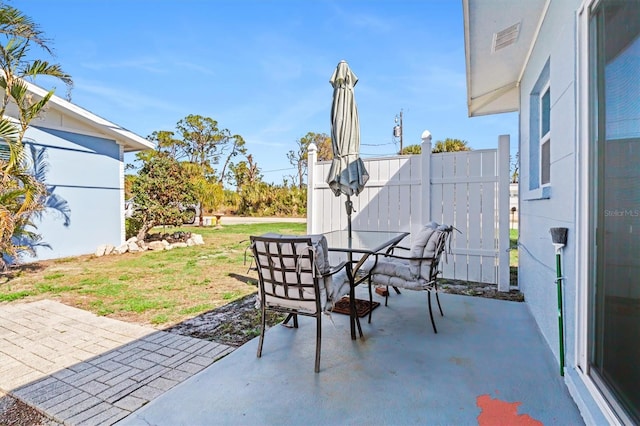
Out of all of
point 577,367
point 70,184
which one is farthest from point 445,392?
Answer: point 70,184

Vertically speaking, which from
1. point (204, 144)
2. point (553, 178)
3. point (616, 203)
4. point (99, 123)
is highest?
point (204, 144)

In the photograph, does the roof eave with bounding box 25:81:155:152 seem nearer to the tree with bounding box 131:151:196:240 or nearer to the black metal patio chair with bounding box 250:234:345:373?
the tree with bounding box 131:151:196:240

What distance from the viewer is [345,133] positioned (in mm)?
4145

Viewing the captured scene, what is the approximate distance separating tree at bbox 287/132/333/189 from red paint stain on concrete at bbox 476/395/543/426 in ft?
92.7

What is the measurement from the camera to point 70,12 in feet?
24.1

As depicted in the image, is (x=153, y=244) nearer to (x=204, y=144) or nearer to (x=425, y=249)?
(x=425, y=249)

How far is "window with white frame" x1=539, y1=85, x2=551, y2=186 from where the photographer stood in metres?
3.38

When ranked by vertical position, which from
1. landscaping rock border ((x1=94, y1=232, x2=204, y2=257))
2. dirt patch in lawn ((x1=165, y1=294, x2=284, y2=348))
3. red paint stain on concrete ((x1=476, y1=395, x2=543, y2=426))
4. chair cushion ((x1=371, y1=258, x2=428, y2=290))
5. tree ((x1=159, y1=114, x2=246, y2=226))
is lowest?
dirt patch in lawn ((x1=165, y1=294, x2=284, y2=348))

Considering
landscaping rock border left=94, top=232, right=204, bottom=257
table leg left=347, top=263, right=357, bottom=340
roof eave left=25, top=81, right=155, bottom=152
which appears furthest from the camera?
landscaping rock border left=94, top=232, right=204, bottom=257

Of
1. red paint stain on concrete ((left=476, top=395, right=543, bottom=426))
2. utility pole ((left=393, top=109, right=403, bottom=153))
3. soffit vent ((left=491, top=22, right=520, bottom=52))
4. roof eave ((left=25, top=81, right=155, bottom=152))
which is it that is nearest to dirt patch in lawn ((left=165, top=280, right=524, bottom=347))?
red paint stain on concrete ((left=476, top=395, right=543, bottom=426))

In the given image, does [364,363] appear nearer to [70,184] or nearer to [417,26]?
[417,26]

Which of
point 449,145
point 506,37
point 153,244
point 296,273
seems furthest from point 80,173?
point 449,145

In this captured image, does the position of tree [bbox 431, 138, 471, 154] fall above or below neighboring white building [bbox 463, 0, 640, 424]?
above

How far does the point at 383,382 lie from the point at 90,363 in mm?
2367
